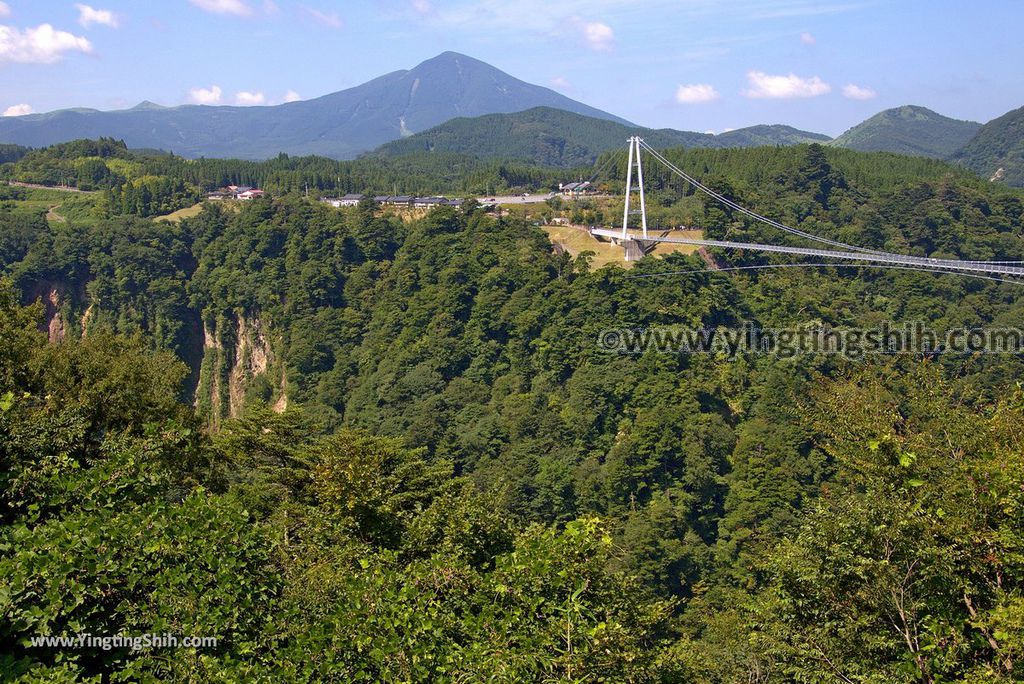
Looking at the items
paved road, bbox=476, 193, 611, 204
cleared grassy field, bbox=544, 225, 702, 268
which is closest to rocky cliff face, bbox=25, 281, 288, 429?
cleared grassy field, bbox=544, 225, 702, 268

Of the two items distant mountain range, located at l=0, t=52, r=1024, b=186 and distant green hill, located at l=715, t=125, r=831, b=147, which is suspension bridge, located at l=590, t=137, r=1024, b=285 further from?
distant green hill, located at l=715, t=125, r=831, b=147

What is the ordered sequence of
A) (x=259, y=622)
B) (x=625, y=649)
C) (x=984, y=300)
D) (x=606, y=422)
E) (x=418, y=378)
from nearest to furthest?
(x=259, y=622), (x=625, y=649), (x=606, y=422), (x=418, y=378), (x=984, y=300)

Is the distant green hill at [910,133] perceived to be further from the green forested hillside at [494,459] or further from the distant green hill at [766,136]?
the green forested hillside at [494,459]

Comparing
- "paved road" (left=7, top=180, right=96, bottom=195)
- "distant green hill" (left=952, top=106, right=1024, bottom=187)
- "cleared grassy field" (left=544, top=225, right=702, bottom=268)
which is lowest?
"cleared grassy field" (left=544, top=225, right=702, bottom=268)

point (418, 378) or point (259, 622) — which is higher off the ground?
point (259, 622)

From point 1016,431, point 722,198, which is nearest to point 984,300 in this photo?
point 722,198

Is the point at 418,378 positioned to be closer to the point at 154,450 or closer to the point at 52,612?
the point at 154,450
